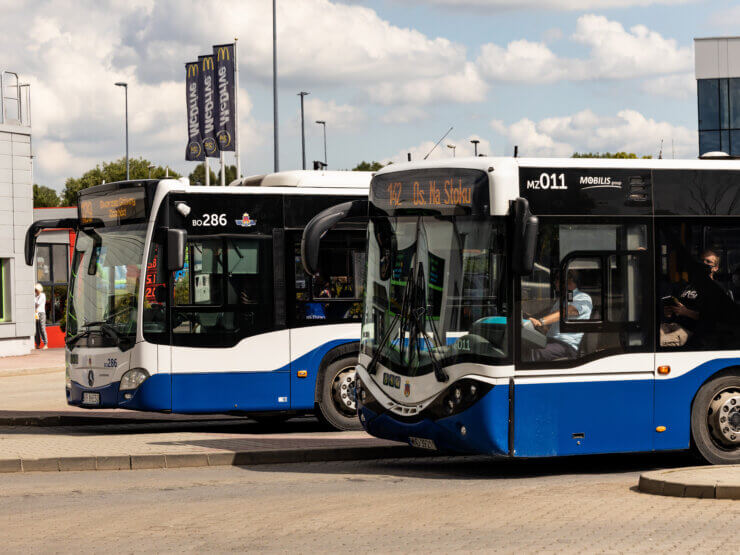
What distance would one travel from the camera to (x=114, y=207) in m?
15.2

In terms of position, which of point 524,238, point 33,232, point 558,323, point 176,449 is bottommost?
point 176,449

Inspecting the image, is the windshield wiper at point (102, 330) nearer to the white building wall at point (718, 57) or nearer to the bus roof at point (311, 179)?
the bus roof at point (311, 179)

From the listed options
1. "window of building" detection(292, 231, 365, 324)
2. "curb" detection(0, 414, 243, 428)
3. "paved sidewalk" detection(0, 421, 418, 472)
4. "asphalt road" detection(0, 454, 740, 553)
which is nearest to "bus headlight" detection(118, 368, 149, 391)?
"paved sidewalk" detection(0, 421, 418, 472)

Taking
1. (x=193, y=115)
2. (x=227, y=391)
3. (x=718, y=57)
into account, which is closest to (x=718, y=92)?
(x=718, y=57)

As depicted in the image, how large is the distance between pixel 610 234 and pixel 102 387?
6714mm

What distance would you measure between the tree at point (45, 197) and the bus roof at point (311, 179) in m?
97.1

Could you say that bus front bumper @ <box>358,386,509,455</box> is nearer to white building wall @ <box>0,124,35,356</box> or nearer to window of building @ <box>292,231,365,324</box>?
window of building @ <box>292,231,365,324</box>

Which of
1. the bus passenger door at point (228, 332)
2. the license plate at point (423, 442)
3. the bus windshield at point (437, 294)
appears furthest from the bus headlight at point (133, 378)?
the license plate at point (423, 442)

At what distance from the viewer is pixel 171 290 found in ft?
48.0

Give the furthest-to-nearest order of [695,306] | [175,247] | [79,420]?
1. [79,420]
2. [175,247]
3. [695,306]

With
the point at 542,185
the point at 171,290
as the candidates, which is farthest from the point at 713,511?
the point at 171,290

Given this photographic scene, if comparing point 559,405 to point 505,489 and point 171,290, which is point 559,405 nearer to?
point 505,489

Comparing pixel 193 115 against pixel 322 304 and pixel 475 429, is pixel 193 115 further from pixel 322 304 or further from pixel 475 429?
pixel 475 429

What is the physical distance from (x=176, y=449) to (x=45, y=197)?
11025cm
